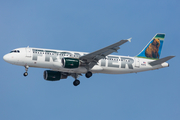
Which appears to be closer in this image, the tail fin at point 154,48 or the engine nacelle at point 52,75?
the engine nacelle at point 52,75

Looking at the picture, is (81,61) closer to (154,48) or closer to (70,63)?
(70,63)

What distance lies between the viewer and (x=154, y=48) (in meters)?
54.9

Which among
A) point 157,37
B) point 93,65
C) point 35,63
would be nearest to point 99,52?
point 93,65

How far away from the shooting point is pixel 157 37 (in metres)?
56.2

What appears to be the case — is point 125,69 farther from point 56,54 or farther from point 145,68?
point 56,54

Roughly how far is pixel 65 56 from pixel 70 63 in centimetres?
227

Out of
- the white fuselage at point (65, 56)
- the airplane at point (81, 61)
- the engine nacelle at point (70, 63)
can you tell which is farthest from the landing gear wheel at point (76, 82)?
the engine nacelle at point (70, 63)

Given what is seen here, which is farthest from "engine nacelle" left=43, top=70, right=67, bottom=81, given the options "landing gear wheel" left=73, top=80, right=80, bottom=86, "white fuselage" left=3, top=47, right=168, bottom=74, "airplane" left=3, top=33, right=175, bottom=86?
"white fuselage" left=3, top=47, right=168, bottom=74

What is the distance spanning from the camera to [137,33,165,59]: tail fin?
5362 cm

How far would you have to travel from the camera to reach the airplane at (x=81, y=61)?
148 feet

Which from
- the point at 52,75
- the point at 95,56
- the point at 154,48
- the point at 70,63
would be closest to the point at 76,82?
the point at 52,75

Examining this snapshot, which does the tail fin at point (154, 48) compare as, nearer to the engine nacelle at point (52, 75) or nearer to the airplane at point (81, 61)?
the airplane at point (81, 61)

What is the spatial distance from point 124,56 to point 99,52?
23.5ft

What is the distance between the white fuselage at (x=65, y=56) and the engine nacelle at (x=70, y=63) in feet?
3.66
